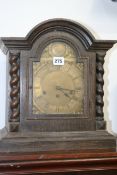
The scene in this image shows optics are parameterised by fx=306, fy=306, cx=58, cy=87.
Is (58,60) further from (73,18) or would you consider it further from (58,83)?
(73,18)

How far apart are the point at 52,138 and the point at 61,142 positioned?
0.03m

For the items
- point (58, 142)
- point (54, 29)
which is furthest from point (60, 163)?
point (54, 29)

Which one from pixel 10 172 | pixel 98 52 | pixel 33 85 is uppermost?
pixel 98 52

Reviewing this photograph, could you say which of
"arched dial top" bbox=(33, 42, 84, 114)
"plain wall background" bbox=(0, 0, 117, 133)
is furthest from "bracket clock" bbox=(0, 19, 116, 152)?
"plain wall background" bbox=(0, 0, 117, 133)

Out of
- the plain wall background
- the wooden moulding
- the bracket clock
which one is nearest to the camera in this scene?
the wooden moulding

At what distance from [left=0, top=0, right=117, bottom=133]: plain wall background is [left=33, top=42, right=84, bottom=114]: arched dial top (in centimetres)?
22

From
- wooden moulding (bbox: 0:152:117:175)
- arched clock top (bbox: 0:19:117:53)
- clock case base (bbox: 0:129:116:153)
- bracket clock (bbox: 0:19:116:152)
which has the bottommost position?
wooden moulding (bbox: 0:152:117:175)

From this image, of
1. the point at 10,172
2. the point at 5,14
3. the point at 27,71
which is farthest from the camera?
the point at 5,14

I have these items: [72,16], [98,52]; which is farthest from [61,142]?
[72,16]

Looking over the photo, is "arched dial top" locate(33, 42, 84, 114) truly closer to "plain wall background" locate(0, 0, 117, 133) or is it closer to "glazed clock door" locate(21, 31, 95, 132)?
"glazed clock door" locate(21, 31, 95, 132)

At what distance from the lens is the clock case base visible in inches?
36.3

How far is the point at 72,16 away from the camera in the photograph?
47.1 inches

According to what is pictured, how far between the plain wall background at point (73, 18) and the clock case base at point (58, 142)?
9.1 inches

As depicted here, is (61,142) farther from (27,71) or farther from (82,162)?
(27,71)
